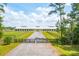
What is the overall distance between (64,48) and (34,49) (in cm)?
37

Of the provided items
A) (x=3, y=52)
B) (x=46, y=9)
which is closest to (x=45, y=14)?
(x=46, y=9)

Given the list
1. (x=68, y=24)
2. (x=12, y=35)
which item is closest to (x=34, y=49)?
(x=12, y=35)

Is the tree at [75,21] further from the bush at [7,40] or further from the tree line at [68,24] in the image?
the bush at [7,40]

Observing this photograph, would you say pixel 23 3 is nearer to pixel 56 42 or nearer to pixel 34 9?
pixel 34 9

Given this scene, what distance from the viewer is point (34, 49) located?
419 cm

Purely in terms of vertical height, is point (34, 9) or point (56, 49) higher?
point (34, 9)

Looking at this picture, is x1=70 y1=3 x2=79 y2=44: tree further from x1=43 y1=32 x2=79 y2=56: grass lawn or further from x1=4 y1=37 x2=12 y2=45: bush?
x1=4 y1=37 x2=12 y2=45: bush

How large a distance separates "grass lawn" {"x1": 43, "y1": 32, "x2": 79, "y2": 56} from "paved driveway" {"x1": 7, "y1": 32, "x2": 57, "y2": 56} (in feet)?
0.24

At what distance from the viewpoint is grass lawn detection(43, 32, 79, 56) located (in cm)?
414

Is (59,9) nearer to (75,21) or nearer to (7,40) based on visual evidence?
(75,21)

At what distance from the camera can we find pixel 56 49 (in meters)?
4.19

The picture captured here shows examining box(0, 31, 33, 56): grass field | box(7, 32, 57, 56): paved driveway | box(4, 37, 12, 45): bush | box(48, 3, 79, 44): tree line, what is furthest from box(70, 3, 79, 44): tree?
box(4, 37, 12, 45): bush

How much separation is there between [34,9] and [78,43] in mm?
688


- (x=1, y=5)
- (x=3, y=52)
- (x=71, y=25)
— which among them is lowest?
(x=3, y=52)
